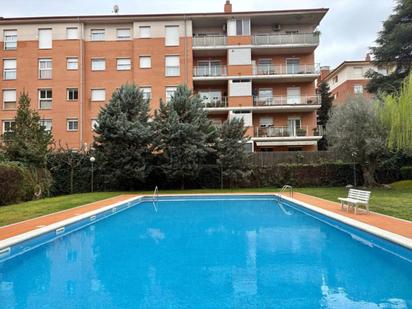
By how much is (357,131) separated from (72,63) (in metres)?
A: 24.5

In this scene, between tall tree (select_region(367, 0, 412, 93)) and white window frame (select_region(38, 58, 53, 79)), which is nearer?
tall tree (select_region(367, 0, 412, 93))

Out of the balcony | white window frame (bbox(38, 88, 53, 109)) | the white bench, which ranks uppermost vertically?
the balcony

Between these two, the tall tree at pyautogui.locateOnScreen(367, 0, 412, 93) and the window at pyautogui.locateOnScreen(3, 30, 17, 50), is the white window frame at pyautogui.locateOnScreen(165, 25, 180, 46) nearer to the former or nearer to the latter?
the window at pyautogui.locateOnScreen(3, 30, 17, 50)

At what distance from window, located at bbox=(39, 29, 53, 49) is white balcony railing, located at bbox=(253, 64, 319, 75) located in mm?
18580

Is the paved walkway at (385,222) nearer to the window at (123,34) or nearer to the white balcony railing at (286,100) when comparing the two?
the white balcony railing at (286,100)

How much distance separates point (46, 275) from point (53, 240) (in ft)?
10.3

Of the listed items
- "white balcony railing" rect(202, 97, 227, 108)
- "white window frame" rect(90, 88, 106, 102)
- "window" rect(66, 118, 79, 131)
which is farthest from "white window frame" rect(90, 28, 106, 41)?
"white balcony railing" rect(202, 97, 227, 108)

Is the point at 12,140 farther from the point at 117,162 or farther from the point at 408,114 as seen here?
the point at 408,114

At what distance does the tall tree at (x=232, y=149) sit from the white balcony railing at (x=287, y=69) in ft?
33.5

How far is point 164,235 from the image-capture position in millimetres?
10758

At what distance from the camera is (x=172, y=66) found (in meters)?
33.2

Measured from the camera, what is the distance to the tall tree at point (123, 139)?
78.8 ft

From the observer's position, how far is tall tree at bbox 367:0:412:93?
32.2 m

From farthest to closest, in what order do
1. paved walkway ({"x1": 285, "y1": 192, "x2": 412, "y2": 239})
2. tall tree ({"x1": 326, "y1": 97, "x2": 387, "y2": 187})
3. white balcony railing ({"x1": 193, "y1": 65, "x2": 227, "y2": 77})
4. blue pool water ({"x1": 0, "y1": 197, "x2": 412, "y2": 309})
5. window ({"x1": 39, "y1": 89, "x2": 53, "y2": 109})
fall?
white balcony railing ({"x1": 193, "y1": 65, "x2": 227, "y2": 77}) → window ({"x1": 39, "y1": 89, "x2": 53, "y2": 109}) → tall tree ({"x1": 326, "y1": 97, "x2": 387, "y2": 187}) → paved walkway ({"x1": 285, "y1": 192, "x2": 412, "y2": 239}) → blue pool water ({"x1": 0, "y1": 197, "x2": 412, "y2": 309})
